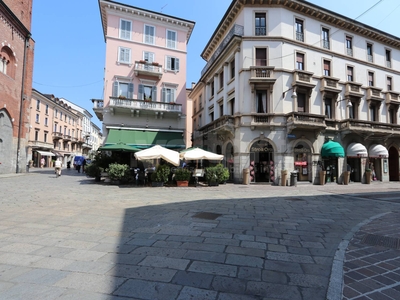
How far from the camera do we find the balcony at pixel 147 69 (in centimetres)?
2152

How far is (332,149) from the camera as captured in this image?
17.1 metres

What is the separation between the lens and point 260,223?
17.9ft

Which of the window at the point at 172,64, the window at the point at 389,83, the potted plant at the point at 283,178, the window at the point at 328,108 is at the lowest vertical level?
the potted plant at the point at 283,178

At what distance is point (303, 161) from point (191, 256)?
16.7 meters

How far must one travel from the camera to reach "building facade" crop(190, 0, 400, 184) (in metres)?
17.2

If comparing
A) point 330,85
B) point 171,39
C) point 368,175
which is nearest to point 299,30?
point 330,85

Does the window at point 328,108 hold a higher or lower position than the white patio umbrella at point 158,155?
higher

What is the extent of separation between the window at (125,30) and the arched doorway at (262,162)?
1674 cm

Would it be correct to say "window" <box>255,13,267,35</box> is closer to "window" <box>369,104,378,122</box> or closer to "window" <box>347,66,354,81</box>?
"window" <box>347,66,354,81</box>

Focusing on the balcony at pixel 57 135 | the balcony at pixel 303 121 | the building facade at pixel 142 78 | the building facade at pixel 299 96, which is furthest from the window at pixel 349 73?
the balcony at pixel 57 135

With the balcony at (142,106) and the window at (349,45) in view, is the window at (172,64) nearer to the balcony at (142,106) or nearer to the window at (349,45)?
the balcony at (142,106)

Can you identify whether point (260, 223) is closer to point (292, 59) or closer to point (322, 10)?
point (292, 59)

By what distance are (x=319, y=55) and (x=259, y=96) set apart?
21.8 feet

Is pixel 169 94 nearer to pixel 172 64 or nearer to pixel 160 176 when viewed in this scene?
pixel 172 64
